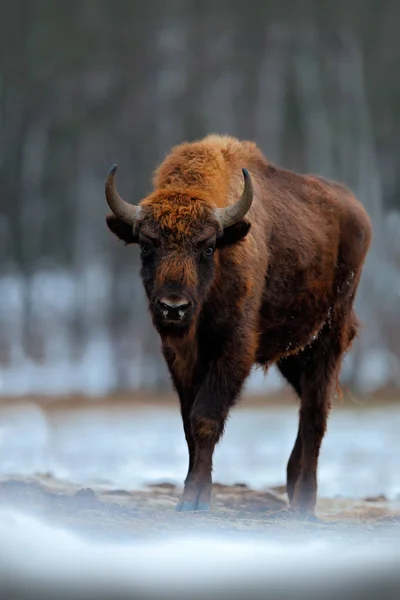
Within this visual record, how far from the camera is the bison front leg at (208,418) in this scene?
24.0ft

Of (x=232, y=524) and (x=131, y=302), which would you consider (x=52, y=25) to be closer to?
(x=131, y=302)

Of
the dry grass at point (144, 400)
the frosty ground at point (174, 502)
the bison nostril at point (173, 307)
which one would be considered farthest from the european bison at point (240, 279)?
the dry grass at point (144, 400)

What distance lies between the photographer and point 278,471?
1378cm

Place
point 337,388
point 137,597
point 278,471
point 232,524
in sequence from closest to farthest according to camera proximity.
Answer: point 137,597, point 232,524, point 337,388, point 278,471

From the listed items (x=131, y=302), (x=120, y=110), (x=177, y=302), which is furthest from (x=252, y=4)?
(x=177, y=302)

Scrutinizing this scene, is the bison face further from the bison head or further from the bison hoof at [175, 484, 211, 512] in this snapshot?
the bison hoof at [175, 484, 211, 512]

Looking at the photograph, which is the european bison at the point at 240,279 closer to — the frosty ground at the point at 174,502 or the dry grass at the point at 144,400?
the frosty ground at the point at 174,502

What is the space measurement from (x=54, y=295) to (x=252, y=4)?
9031 millimetres

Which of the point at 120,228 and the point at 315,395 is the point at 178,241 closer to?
the point at 120,228

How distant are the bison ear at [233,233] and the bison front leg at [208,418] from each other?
0.66 m

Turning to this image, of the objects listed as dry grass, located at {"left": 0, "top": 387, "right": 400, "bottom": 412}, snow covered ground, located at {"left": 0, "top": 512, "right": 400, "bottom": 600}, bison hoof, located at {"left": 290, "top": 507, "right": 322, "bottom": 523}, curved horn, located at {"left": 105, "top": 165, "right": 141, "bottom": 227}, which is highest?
dry grass, located at {"left": 0, "top": 387, "right": 400, "bottom": 412}

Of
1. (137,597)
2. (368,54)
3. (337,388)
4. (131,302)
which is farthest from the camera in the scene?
(368,54)

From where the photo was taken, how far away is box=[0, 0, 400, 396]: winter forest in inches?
1083

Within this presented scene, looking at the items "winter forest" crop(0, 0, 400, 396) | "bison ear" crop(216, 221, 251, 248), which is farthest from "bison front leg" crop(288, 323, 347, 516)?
"winter forest" crop(0, 0, 400, 396)
